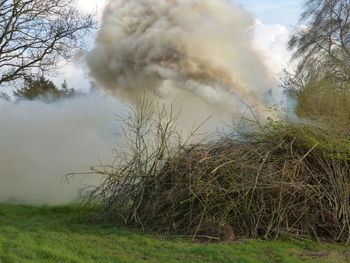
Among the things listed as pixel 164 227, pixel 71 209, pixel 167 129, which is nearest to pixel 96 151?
pixel 71 209

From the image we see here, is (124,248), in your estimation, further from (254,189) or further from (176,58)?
(176,58)

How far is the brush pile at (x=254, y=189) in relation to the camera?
10672mm

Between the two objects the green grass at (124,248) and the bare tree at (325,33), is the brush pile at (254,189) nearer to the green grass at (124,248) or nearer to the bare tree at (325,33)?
the green grass at (124,248)

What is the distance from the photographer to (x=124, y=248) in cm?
892

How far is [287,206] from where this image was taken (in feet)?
35.4

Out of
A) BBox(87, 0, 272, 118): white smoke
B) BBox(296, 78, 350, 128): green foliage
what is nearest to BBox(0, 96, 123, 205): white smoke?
BBox(87, 0, 272, 118): white smoke

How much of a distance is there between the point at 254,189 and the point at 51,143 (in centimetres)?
1134

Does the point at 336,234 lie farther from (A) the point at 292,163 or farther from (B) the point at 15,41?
(B) the point at 15,41

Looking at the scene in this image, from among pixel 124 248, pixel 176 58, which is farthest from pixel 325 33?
pixel 124 248

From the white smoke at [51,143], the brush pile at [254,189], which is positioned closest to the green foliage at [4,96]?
the white smoke at [51,143]

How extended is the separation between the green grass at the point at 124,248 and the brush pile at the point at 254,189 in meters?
0.71

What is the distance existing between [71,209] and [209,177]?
5569 mm

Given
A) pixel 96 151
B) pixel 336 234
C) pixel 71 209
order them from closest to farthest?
pixel 336 234 → pixel 71 209 → pixel 96 151

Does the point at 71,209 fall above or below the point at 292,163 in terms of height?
below
